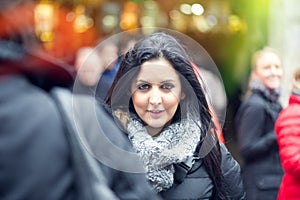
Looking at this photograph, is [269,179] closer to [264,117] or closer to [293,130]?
[264,117]

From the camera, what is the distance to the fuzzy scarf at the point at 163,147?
132 inches

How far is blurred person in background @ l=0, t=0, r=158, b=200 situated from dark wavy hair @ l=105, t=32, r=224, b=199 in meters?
1.29

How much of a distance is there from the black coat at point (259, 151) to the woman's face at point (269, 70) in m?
0.26

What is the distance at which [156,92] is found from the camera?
11.2 ft

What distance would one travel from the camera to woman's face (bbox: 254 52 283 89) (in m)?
6.17

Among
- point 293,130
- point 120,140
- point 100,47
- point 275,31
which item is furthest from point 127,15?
point 120,140

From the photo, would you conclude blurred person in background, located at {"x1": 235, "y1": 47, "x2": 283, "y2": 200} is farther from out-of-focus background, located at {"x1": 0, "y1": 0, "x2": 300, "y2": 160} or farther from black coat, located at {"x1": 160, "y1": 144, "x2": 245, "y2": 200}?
black coat, located at {"x1": 160, "y1": 144, "x2": 245, "y2": 200}

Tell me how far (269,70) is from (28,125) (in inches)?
172

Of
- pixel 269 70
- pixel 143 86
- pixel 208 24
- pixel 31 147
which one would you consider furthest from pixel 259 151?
pixel 208 24

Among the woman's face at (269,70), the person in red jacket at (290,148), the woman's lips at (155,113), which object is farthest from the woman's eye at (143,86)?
the woman's face at (269,70)

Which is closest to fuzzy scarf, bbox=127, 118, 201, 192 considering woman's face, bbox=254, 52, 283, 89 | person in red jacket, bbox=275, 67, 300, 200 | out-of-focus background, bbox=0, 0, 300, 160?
person in red jacket, bbox=275, 67, 300, 200

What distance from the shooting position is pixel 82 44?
11.1 meters

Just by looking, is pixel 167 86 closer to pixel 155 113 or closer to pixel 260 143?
pixel 155 113

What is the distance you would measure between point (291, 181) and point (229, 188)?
133cm
